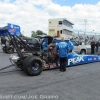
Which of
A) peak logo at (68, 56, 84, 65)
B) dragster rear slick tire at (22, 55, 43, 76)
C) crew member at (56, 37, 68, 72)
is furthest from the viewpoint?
peak logo at (68, 56, 84, 65)

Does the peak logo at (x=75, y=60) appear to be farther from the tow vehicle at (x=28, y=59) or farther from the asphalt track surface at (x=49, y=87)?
the asphalt track surface at (x=49, y=87)

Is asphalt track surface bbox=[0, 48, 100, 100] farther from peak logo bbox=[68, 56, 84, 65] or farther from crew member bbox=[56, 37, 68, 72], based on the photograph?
peak logo bbox=[68, 56, 84, 65]

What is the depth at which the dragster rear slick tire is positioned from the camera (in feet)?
22.2

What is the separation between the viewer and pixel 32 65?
691 cm

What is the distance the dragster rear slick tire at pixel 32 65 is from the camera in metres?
6.77

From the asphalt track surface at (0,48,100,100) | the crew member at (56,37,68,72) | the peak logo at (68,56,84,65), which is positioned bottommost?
the asphalt track surface at (0,48,100,100)

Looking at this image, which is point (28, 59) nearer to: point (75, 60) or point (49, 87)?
point (49, 87)

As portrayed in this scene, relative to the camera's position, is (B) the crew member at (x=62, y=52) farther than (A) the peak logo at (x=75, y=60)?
No

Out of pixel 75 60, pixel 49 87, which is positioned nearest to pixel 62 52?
pixel 75 60

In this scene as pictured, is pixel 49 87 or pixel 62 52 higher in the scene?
pixel 62 52

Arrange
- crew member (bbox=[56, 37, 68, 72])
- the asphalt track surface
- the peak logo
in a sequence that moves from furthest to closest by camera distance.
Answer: the peak logo → crew member (bbox=[56, 37, 68, 72]) → the asphalt track surface

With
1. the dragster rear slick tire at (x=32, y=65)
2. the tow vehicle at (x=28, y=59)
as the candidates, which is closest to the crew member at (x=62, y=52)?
the tow vehicle at (x=28, y=59)

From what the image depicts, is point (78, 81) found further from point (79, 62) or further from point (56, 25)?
point (56, 25)

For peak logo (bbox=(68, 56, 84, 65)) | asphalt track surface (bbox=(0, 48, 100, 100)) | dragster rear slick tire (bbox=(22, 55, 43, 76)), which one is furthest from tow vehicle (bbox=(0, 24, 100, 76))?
peak logo (bbox=(68, 56, 84, 65))
